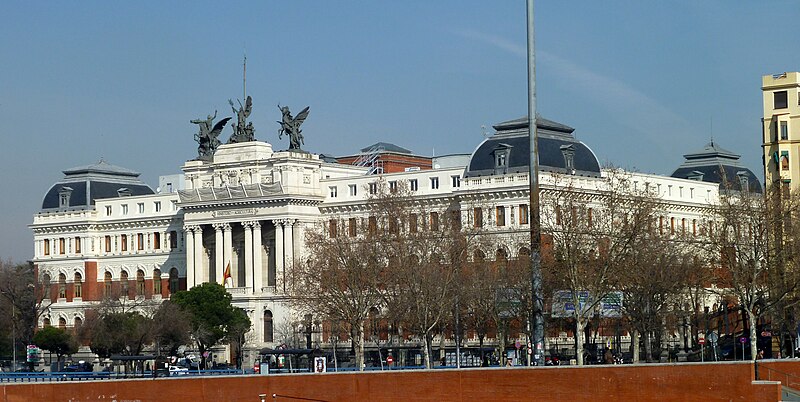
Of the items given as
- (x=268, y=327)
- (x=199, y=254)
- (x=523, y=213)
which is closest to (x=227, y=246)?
(x=199, y=254)

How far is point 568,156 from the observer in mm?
143125

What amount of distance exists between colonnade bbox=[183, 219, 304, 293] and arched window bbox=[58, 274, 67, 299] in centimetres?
2027

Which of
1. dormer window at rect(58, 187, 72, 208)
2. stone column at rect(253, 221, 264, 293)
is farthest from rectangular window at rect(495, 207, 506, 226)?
dormer window at rect(58, 187, 72, 208)

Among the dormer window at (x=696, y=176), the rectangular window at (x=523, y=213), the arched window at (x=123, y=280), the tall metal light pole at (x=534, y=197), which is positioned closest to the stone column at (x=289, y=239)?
the rectangular window at (x=523, y=213)

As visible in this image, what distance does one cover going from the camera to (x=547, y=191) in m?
122

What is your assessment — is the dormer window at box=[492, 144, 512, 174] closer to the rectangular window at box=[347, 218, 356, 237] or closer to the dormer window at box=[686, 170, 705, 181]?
the rectangular window at box=[347, 218, 356, 237]

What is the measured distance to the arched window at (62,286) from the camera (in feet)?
585

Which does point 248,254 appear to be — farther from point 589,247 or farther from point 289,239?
point 589,247

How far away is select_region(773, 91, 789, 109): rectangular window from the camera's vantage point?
11712 centimetres

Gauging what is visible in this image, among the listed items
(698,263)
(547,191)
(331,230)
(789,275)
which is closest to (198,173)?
(331,230)

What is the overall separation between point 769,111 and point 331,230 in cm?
5009

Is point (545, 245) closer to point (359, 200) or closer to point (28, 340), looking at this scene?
point (359, 200)

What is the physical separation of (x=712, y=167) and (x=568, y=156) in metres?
35.5

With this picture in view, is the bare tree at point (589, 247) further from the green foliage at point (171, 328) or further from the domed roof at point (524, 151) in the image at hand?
the green foliage at point (171, 328)
